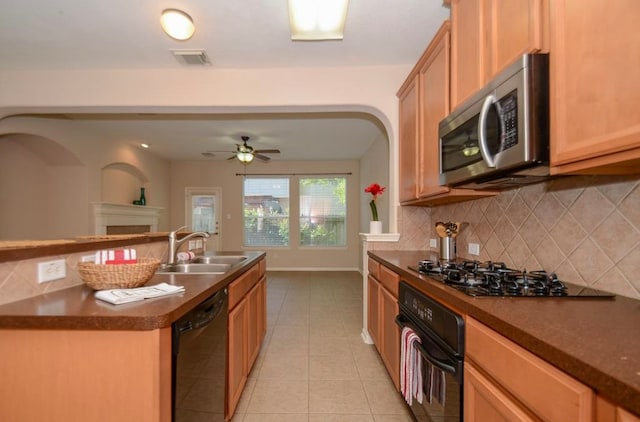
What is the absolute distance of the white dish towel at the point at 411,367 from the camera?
1.39 m

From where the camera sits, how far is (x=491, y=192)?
1837 millimetres

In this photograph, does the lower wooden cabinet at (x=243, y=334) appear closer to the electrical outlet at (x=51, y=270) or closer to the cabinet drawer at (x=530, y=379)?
the electrical outlet at (x=51, y=270)

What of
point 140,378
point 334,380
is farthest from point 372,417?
point 140,378

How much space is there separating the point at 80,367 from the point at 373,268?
6.64 feet

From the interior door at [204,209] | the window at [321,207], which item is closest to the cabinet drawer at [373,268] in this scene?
the window at [321,207]

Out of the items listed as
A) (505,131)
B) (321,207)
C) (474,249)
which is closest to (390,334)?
(474,249)

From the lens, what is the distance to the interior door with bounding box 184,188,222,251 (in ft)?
22.7

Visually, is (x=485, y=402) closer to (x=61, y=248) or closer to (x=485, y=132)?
(x=485, y=132)

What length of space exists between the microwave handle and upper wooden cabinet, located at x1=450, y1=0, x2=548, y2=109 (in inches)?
6.8

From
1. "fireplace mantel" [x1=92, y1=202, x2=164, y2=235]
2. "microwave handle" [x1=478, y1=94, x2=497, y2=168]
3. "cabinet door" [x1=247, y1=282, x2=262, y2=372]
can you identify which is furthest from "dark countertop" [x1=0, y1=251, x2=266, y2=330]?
"fireplace mantel" [x1=92, y1=202, x2=164, y2=235]

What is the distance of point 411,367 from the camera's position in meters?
1.45

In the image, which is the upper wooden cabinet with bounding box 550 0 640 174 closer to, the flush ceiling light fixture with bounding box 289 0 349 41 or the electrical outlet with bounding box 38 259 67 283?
the flush ceiling light fixture with bounding box 289 0 349 41

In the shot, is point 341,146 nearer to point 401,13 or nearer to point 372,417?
point 401,13

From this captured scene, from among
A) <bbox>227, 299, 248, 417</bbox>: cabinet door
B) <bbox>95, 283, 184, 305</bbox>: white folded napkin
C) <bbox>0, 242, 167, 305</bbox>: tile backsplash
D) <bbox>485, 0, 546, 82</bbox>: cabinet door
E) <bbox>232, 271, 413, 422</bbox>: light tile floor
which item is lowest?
<bbox>232, 271, 413, 422</bbox>: light tile floor
